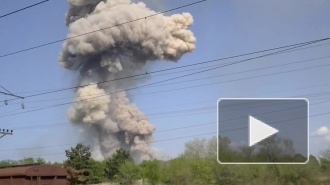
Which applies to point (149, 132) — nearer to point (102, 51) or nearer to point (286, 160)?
point (102, 51)

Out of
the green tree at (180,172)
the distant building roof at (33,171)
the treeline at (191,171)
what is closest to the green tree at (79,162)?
the treeline at (191,171)

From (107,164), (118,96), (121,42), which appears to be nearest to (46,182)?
(107,164)

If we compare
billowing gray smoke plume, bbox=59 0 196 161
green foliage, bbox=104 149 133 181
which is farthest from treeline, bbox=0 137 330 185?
billowing gray smoke plume, bbox=59 0 196 161

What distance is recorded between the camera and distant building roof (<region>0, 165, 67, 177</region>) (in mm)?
21953

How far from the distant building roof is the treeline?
2344 centimetres

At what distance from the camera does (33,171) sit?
72.6 feet

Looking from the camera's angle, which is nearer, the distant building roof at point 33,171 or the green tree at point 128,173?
the distant building roof at point 33,171

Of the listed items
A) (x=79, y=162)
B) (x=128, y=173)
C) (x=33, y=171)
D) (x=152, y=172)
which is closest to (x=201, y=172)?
(x=152, y=172)

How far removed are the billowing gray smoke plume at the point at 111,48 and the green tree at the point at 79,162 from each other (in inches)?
728

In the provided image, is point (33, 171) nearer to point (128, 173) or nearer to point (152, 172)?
point (152, 172)

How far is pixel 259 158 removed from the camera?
9.84 m

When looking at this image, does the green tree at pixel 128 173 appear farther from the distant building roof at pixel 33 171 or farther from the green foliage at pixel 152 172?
the distant building roof at pixel 33 171

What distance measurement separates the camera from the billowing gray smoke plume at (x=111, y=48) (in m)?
82.8

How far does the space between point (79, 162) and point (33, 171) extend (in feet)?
153
